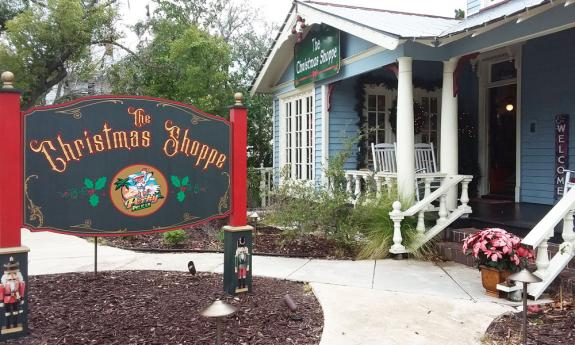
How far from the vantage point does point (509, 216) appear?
270 inches

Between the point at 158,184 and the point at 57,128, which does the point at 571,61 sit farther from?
the point at 57,128

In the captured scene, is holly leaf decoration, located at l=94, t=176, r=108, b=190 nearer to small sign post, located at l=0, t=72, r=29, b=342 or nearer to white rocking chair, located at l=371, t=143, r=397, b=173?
small sign post, located at l=0, t=72, r=29, b=342

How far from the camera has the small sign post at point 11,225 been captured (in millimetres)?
3363

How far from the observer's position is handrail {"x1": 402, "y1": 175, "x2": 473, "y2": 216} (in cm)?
628

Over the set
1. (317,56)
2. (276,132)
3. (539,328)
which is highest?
(317,56)

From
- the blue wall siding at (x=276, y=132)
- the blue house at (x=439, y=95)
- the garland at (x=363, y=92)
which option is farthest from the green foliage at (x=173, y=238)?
the blue wall siding at (x=276, y=132)

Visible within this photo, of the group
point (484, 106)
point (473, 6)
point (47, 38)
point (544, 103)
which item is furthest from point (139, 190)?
point (47, 38)

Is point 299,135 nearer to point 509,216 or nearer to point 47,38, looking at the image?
point 509,216

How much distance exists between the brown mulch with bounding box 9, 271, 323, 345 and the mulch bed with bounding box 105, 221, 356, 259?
5.15 feet

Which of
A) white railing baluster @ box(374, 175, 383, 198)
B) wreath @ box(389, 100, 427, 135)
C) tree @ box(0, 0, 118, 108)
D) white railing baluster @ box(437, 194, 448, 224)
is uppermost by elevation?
tree @ box(0, 0, 118, 108)

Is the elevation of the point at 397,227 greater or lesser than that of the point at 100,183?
lesser

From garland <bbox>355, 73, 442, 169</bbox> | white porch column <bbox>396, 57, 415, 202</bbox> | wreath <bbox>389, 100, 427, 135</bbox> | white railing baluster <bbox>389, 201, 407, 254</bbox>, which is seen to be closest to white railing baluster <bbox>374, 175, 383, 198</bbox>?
white porch column <bbox>396, 57, 415, 202</bbox>

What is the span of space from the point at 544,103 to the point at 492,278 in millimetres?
4647

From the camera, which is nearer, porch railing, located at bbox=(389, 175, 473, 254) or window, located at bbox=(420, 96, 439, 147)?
porch railing, located at bbox=(389, 175, 473, 254)
